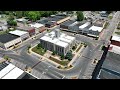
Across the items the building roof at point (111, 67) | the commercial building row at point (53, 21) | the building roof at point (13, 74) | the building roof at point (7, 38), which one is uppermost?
the commercial building row at point (53, 21)

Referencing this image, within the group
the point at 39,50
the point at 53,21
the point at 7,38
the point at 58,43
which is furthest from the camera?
the point at 53,21

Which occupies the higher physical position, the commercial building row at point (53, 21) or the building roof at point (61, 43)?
the commercial building row at point (53, 21)

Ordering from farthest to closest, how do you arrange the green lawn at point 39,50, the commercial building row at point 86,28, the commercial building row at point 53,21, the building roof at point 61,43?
the commercial building row at point 53,21 < the commercial building row at point 86,28 < the green lawn at point 39,50 < the building roof at point 61,43

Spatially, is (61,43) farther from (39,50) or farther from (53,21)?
(53,21)

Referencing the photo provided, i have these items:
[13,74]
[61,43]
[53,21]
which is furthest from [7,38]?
[53,21]

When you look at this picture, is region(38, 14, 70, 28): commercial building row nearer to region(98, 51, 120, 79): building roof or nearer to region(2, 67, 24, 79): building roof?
region(98, 51, 120, 79): building roof

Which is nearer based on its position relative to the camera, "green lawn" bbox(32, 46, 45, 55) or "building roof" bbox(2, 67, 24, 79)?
"building roof" bbox(2, 67, 24, 79)

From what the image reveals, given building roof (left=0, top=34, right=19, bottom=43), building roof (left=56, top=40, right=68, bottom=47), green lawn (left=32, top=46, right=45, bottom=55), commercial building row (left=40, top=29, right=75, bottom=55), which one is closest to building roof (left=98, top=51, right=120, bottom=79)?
commercial building row (left=40, top=29, right=75, bottom=55)

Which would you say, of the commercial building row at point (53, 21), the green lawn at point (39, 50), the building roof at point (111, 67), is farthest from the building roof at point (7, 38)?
the building roof at point (111, 67)

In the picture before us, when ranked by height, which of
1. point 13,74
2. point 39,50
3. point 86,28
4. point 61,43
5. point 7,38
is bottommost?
point 39,50

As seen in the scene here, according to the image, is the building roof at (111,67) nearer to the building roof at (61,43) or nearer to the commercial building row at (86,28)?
the building roof at (61,43)
